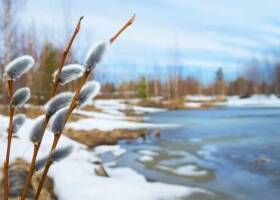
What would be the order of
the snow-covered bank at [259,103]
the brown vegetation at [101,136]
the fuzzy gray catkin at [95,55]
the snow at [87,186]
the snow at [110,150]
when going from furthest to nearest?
the snow-covered bank at [259,103]
the brown vegetation at [101,136]
the snow at [110,150]
the snow at [87,186]
the fuzzy gray catkin at [95,55]

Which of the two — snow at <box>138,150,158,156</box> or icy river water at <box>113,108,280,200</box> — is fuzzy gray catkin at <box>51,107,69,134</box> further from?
snow at <box>138,150,158,156</box>

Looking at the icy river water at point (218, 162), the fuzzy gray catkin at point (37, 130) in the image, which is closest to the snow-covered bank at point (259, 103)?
the icy river water at point (218, 162)

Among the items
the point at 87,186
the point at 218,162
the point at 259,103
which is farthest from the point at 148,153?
the point at 259,103

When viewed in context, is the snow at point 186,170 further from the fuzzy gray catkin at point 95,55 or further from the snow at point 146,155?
the fuzzy gray catkin at point 95,55

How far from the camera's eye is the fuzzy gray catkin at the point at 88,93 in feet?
2.68

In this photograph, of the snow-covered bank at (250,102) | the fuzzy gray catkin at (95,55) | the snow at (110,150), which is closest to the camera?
the fuzzy gray catkin at (95,55)

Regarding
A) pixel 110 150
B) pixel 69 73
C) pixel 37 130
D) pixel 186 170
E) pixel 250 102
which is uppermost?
pixel 69 73

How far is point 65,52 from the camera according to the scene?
81 cm

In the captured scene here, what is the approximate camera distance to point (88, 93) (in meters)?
0.82

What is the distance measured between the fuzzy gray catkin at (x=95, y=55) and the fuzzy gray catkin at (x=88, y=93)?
2.4 inches

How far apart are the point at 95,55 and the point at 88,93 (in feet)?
0.30

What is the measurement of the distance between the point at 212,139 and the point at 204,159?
12.8ft

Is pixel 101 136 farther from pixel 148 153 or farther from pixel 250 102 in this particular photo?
pixel 250 102

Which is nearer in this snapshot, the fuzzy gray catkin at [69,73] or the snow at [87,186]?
the fuzzy gray catkin at [69,73]
